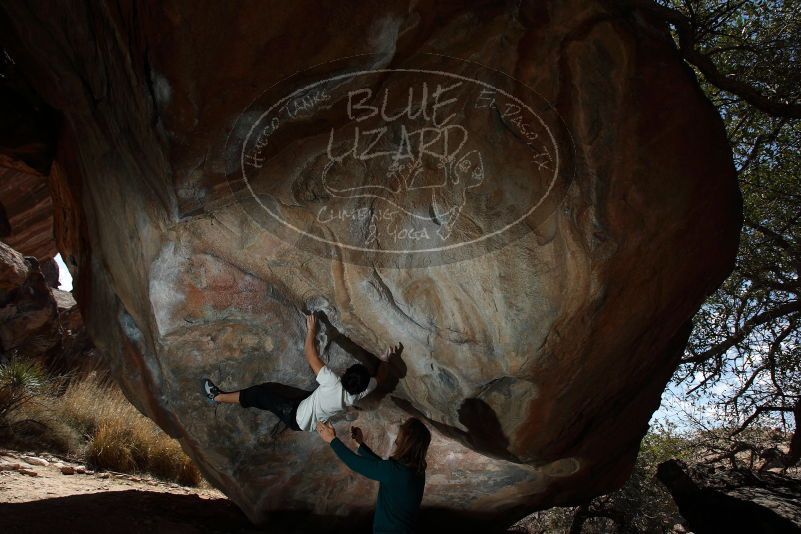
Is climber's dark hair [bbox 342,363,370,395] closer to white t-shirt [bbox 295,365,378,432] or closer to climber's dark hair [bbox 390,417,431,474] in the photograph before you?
white t-shirt [bbox 295,365,378,432]

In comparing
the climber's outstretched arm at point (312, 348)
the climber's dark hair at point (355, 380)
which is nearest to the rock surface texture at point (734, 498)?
the climber's dark hair at point (355, 380)

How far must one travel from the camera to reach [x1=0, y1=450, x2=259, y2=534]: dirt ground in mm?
4052

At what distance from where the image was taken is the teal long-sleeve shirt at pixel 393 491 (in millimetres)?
3287

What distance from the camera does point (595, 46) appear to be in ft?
9.46

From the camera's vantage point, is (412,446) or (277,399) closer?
(412,446)

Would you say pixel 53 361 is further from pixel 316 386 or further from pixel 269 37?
pixel 269 37

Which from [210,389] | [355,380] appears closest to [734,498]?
[355,380]

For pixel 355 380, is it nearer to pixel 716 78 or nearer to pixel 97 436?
pixel 716 78

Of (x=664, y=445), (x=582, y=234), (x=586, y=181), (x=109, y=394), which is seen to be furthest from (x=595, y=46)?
(x=109, y=394)

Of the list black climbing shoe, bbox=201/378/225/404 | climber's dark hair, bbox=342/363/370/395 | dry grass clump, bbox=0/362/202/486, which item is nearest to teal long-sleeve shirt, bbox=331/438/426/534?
climber's dark hair, bbox=342/363/370/395

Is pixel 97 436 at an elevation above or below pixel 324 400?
below

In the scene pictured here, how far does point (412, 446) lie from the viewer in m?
3.36

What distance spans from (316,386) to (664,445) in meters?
5.90

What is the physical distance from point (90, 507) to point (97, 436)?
2.86 m
